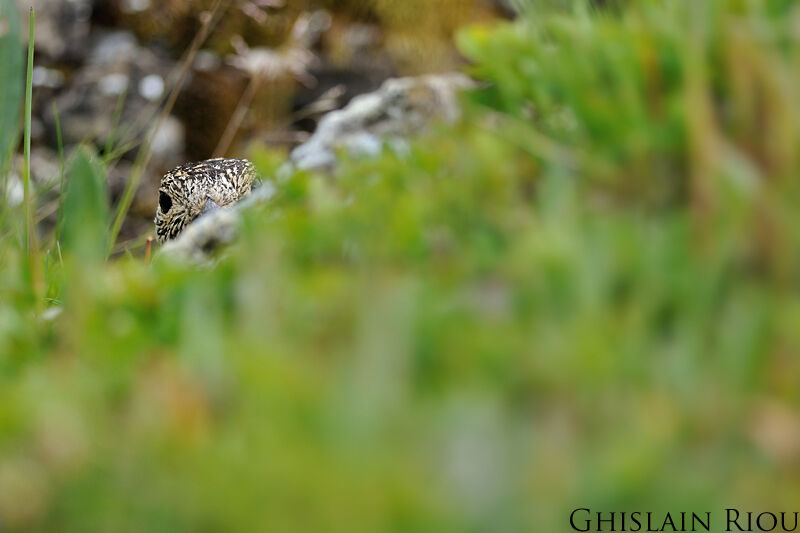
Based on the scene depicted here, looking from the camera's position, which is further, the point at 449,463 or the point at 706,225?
the point at 706,225

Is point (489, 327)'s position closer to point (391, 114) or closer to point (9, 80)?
point (391, 114)

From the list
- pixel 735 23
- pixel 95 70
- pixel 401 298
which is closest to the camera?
pixel 401 298

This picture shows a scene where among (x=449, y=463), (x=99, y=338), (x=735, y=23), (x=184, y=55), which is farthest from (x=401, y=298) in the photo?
(x=184, y=55)

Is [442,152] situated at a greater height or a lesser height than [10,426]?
greater

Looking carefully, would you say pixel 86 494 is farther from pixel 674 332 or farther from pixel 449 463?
pixel 674 332

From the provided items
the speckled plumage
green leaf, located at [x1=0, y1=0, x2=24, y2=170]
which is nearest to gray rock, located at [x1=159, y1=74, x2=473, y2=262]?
green leaf, located at [x1=0, y1=0, x2=24, y2=170]

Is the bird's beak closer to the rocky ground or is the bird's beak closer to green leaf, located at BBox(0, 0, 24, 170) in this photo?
green leaf, located at BBox(0, 0, 24, 170)

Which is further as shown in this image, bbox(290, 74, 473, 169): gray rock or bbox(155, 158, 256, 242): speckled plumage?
bbox(155, 158, 256, 242): speckled plumage
